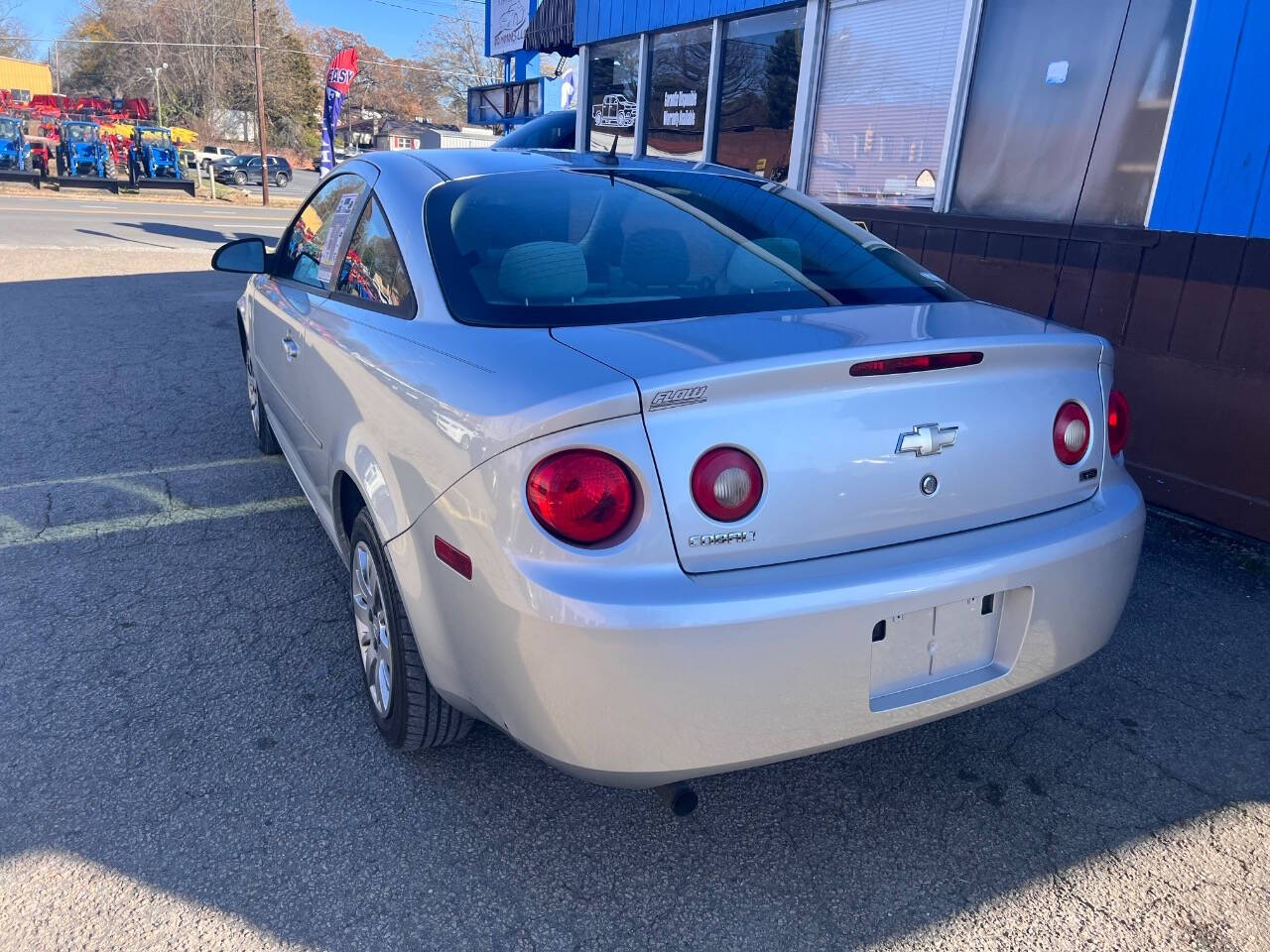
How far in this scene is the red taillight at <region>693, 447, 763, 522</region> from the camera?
1.81 m

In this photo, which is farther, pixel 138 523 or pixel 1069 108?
pixel 1069 108

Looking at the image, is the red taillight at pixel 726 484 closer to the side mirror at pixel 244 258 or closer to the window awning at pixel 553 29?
the side mirror at pixel 244 258

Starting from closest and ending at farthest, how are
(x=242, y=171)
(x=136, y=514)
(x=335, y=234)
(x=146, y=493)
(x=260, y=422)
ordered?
1. (x=335, y=234)
2. (x=136, y=514)
3. (x=146, y=493)
4. (x=260, y=422)
5. (x=242, y=171)

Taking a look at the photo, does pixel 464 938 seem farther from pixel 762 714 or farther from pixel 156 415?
pixel 156 415

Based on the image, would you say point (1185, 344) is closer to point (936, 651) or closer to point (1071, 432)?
point (1071, 432)

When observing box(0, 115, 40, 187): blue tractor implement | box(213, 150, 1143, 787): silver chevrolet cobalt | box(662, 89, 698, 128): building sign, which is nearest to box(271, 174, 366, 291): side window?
box(213, 150, 1143, 787): silver chevrolet cobalt

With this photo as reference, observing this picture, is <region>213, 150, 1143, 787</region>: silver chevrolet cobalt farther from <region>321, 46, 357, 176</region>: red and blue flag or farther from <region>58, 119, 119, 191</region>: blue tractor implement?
<region>58, 119, 119, 191</region>: blue tractor implement

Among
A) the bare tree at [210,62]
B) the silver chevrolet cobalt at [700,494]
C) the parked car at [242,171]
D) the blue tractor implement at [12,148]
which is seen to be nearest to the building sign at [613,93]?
the silver chevrolet cobalt at [700,494]

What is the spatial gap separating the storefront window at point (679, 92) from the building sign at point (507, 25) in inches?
226

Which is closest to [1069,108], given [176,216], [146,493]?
[146,493]

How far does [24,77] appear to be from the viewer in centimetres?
6806

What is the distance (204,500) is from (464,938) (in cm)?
301

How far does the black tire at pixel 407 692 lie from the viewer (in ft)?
7.76

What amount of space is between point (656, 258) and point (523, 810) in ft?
4.91
